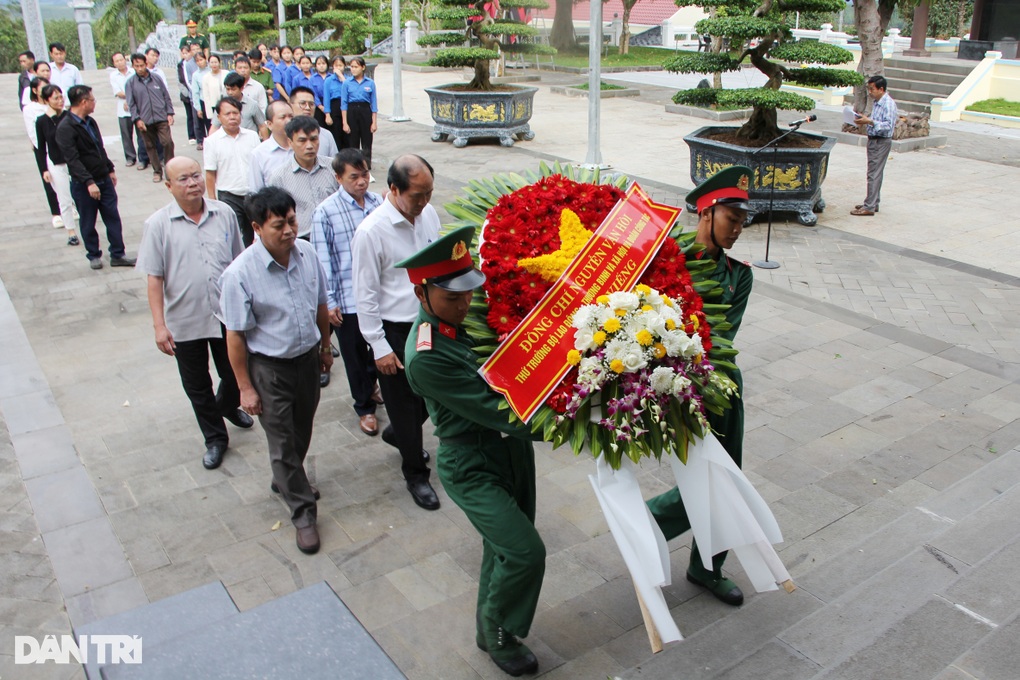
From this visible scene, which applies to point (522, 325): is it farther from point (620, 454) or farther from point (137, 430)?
point (137, 430)

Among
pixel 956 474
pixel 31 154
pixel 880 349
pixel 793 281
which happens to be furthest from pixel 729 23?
pixel 31 154

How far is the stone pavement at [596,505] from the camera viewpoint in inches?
140

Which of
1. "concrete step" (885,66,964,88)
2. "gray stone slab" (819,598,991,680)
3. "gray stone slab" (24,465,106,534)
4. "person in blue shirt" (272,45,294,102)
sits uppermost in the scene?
"person in blue shirt" (272,45,294,102)

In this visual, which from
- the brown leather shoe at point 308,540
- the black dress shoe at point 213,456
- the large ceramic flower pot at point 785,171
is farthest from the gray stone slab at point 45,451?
the large ceramic flower pot at point 785,171

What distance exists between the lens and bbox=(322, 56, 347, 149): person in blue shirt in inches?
483

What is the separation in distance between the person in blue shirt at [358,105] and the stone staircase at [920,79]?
461 inches

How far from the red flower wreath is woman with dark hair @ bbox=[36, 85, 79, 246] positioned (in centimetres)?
635

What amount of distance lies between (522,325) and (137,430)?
336 centimetres

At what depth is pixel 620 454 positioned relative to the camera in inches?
119

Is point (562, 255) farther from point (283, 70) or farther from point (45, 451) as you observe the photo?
point (283, 70)

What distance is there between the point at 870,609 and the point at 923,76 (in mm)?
19278

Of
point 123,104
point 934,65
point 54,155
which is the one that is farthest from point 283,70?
point 934,65

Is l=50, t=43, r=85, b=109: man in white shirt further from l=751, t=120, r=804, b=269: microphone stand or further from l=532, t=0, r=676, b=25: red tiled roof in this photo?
l=532, t=0, r=676, b=25: red tiled roof

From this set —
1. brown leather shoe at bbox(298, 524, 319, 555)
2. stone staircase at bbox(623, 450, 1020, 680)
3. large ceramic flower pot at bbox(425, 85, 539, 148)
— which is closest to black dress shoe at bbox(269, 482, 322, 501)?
brown leather shoe at bbox(298, 524, 319, 555)
